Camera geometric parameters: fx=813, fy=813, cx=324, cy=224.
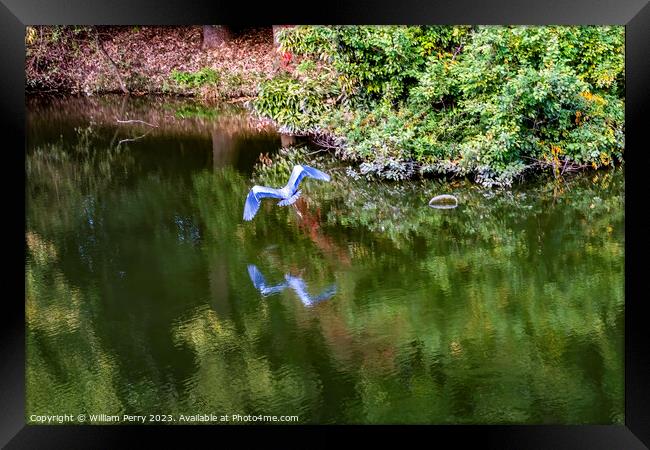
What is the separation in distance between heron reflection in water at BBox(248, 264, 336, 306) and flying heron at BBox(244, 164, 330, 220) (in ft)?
1.09

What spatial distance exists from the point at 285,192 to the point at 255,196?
0.55ft

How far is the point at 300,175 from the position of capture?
450 cm

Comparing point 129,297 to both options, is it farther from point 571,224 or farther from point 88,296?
point 571,224

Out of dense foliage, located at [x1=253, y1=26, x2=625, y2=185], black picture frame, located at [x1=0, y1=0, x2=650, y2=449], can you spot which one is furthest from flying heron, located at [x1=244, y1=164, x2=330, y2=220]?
black picture frame, located at [x1=0, y1=0, x2=650, y2=449]

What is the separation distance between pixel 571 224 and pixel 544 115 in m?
0.66

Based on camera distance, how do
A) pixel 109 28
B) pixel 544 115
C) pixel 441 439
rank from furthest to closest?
pixel 544 115
pixel 109 28
pixel 441 439

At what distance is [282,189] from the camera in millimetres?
4441

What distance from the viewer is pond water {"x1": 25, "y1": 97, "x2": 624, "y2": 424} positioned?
409 cm

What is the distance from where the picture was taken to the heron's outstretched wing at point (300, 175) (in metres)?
4.46

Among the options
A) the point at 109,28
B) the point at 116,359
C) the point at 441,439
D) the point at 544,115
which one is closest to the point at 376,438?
the point at 441,439

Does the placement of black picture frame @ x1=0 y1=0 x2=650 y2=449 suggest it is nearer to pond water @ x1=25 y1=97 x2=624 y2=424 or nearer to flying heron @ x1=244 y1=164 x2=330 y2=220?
pond water @ x1=25 y1=97 x2=624 y2=424

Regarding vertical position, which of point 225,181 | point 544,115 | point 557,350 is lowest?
point 557,350
